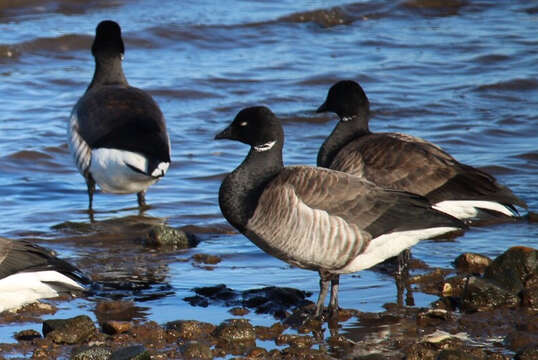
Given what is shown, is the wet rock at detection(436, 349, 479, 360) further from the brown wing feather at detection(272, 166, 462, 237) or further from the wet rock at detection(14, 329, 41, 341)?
the wet rock at detection(14, 329, 41, 341)

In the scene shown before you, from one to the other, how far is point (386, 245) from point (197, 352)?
68.9 inches

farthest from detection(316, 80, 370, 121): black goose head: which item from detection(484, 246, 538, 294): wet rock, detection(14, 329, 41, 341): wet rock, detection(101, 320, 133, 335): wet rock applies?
detection(14, 329, 41, 341): wet rock

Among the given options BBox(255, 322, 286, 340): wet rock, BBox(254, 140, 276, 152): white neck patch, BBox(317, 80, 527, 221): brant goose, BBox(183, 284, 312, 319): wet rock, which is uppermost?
BBox(254, 140, 276, 152): white neck patch

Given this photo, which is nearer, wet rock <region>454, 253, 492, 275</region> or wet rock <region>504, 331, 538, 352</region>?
wet rock <region>504, 331, 538, 352</region>

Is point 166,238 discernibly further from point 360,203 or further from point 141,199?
point 360,203

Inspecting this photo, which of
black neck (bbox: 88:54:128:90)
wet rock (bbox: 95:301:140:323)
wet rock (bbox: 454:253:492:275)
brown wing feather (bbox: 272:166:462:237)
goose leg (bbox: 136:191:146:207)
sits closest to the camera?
brown wing feather (bbox: 272:166:462:237)

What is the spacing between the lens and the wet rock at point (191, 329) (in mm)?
6355

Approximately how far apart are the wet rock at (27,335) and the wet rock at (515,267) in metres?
3.43

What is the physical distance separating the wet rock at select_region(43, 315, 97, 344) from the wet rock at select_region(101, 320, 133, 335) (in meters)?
0.12

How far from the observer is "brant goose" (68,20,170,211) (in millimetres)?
9898

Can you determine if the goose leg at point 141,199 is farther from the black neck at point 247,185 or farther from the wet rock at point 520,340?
the wet rock at point 520,340

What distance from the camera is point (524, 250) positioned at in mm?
7195

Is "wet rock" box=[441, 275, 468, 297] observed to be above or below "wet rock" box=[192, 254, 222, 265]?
above

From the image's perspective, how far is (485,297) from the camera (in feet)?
22.6
